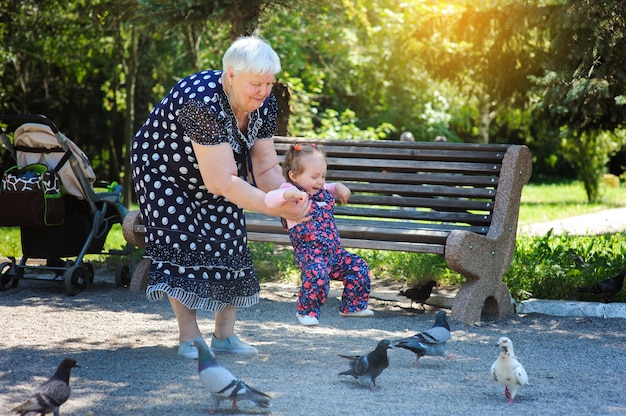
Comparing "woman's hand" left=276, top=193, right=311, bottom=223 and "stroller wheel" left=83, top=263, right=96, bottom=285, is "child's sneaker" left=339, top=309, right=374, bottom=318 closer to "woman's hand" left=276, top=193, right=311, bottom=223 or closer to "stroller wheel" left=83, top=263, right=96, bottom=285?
"woman's hand" left=276, top=193, right=311, bottom=223

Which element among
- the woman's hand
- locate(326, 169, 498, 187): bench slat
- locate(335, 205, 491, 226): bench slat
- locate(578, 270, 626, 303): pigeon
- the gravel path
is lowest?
the gravel path

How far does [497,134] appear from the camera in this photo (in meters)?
29.3

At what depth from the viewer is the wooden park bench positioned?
19.4 feet

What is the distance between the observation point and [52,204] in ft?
22.7

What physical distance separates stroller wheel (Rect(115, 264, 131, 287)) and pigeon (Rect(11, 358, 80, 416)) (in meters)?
3.99

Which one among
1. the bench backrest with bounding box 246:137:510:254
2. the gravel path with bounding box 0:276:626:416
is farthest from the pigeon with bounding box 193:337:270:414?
the bench backrest with bounding box 246:137:510:254

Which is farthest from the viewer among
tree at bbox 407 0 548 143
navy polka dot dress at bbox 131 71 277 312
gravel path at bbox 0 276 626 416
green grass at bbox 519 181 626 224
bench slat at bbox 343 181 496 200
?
green grass at bbox 519 181 626 224

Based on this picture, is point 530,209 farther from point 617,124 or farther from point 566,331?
point 566,331

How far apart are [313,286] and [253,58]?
2019 millimetres

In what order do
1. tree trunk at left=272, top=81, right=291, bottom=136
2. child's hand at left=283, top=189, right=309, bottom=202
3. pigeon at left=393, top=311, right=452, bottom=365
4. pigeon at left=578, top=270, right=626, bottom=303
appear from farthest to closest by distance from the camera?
tree trunk at left=272, top=81, right=291, bottom=136 < pigeon at left=578, top=270, right=626, bottom=303 < pigeon at left=393, top=311, right=452, bottom=365 < child's hand at left=283, top=189, right=309, bottom=202

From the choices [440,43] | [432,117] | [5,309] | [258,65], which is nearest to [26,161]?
[5,309]

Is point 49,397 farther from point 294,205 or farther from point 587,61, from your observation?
point 587,61

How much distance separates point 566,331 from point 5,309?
4142 mm

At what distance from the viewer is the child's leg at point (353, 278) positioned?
19.2 feet
